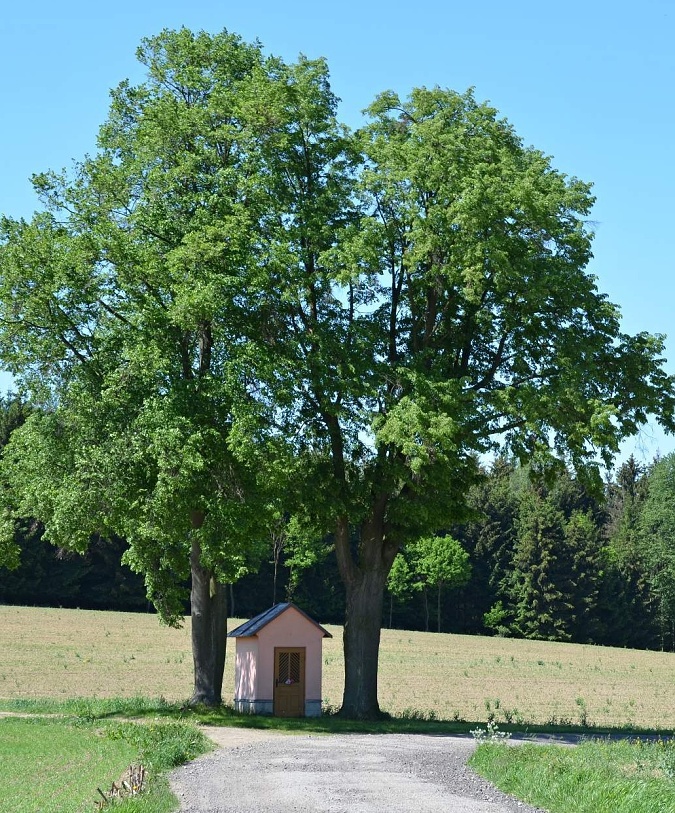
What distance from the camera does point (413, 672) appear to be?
51.2 metres

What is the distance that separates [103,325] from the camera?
28312mm

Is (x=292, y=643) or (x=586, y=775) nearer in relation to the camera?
(x=586, y=775)

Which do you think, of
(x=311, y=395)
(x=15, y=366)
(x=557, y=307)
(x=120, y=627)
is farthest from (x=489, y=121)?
(x=120, y=627)

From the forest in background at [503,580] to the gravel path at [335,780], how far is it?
55363mm

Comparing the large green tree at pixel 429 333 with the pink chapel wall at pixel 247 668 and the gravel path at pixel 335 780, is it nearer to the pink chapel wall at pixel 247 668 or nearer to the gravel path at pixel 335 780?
the pink chapel wall at pixel 247 668

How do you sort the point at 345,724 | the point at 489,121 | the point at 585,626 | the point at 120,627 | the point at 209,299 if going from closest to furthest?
1. the point at 209,299
2. the point at 345,724
3. the point at 489,121
4. the point at 120,627
5. the point at 585,626

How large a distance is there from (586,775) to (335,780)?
380cm

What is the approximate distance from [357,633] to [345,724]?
3040mm

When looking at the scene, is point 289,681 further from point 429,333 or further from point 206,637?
point 429,333

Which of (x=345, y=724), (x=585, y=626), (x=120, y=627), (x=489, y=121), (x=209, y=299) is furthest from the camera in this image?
(x=585, y=626)

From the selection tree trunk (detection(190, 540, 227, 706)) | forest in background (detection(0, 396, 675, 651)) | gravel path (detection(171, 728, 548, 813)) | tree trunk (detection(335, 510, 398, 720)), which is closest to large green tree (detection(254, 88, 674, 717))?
tree trunk (detection(335, 510, 398, 720))

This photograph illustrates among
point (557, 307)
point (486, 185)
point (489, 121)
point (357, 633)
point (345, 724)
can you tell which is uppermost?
point (489, 121)

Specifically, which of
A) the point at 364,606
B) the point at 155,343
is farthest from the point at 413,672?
the point at 155,343

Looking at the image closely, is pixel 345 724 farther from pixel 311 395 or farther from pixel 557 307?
pixel 557 307
